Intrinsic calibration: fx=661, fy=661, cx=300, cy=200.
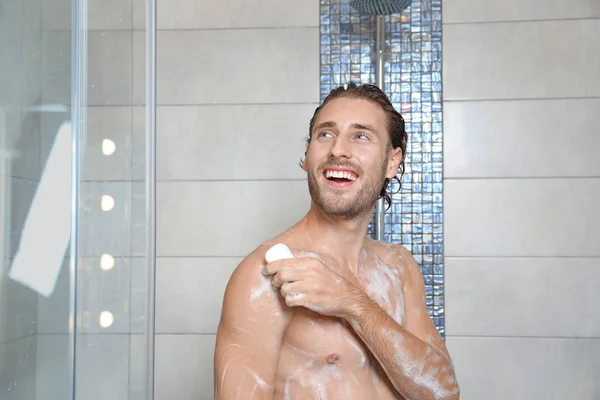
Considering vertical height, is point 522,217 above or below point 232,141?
below

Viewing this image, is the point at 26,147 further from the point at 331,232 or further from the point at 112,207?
the point at 331,232

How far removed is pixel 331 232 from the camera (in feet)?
4.42

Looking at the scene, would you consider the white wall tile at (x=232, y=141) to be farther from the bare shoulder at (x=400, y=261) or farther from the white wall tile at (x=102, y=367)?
the white wall tile at (x=102, y=367)

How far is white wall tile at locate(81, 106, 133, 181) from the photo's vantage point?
700 mm

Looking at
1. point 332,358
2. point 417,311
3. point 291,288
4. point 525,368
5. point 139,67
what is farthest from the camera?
point 525,368

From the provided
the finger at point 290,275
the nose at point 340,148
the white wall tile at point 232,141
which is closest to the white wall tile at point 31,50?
the finger at point 290,275

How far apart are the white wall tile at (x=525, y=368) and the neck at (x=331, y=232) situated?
1117 millimetres

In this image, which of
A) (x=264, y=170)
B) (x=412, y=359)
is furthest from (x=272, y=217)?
(x=412, y=359)

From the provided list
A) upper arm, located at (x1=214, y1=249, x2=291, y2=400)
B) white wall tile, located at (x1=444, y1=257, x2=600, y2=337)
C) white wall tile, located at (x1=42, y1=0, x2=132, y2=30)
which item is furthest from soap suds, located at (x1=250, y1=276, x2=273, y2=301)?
white wall tile, located at (x1=444, y1=257, x2=600, y2=337)

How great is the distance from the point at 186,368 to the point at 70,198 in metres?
1.85

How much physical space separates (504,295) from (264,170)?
0.95 m

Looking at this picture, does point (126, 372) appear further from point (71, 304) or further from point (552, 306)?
point (552, 306)

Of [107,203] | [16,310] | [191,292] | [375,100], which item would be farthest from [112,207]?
[191,292]

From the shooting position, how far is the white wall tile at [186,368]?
239 cm
